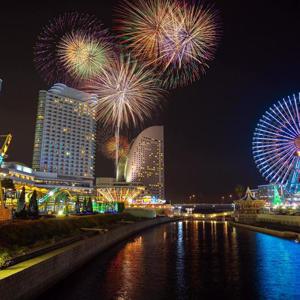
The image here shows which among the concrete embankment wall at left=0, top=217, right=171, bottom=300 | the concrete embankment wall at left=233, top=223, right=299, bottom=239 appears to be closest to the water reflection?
the concrete embankment wall at left=0, top=217, right=171, bottom=300

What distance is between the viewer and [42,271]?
1638cm

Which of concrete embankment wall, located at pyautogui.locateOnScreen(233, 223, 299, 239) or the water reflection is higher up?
concrete embankment wall, located at pyautogui.locateOnScreen(233, 223, 299, 239)

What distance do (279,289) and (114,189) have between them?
113063mm

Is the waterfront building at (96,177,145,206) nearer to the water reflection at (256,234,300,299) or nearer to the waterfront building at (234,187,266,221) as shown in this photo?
the waterfront building at (234,187,266,221)

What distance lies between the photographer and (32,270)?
1497 cm

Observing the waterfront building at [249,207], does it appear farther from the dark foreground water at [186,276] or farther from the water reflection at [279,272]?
the dark foreground water at [186,276]

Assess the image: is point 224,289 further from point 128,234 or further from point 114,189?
point 114,189

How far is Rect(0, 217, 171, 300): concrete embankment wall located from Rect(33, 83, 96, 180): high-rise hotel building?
137 metres

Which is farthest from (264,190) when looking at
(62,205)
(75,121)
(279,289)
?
(279,289)

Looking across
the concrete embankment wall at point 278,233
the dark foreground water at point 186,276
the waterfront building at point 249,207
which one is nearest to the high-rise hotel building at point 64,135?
the waterfront building at point 249,207

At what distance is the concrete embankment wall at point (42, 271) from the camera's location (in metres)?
12.9

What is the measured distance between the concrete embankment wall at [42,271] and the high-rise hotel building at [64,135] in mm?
137385

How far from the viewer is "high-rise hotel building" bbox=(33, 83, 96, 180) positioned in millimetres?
159625

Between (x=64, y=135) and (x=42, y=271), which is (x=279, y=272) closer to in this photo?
(x=42, y=271)
